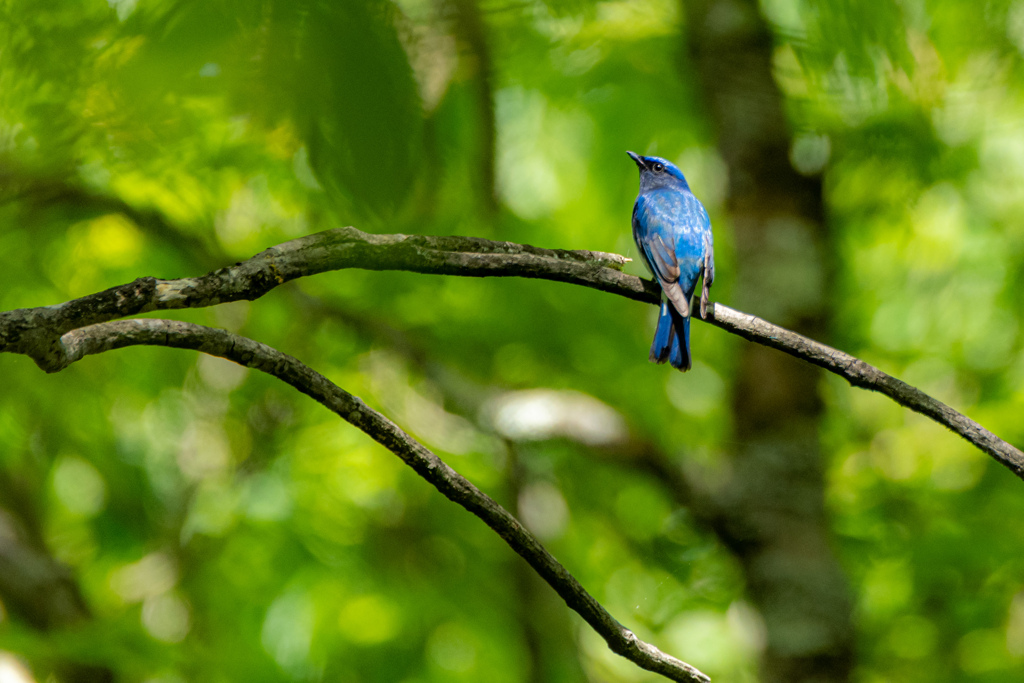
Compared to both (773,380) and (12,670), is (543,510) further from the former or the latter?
(12,670)

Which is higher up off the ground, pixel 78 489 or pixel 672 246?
pixel 672 246

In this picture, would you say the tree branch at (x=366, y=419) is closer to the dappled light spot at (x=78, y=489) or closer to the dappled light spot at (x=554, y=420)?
the dappled light spot at (x=554, y=420)

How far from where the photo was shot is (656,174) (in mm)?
4934

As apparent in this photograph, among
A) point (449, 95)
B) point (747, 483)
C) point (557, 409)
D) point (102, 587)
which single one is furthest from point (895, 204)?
point (102, 587)

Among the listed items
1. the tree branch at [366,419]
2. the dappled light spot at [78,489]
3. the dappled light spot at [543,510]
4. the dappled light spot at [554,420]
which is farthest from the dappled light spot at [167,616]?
the tree branch at [366,419]

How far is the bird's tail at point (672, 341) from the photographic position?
3.39 m

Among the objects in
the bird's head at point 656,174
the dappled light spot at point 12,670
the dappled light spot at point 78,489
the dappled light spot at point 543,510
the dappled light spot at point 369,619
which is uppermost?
the bird's head at point 656,174

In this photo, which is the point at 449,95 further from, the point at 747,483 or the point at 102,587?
the point at 102,587

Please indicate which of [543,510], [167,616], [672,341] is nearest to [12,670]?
[167,616]

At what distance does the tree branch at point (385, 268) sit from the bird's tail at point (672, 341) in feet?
4.93

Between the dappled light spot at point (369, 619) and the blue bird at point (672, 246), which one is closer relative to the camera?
the blue bird at point (672, 246)

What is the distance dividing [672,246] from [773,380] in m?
2.16

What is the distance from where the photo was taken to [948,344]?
6.21m

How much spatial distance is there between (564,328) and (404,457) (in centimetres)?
414
